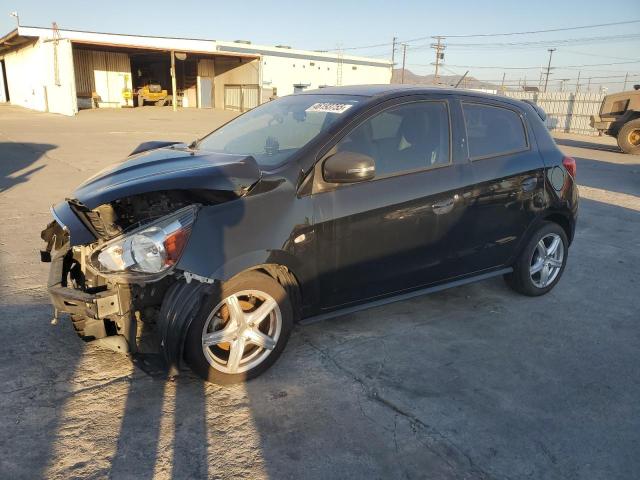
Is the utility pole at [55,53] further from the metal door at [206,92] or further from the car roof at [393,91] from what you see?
the car roof at [393,91]

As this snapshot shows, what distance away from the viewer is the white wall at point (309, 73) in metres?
40.2

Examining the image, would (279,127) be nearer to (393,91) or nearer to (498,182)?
(393,91)

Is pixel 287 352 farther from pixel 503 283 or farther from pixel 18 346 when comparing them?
pixel 503 283

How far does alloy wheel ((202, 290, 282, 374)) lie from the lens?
2928 mm

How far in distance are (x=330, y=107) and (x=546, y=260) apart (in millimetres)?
2503

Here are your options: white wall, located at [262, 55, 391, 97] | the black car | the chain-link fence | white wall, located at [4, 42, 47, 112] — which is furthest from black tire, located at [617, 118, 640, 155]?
white wall, located at [4, 42, 47, 112]

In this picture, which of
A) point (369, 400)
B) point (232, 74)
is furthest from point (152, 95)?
point (369, 400)

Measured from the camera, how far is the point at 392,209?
3416 millimetres

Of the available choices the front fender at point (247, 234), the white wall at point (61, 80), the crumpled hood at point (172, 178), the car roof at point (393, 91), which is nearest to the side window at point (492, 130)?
the car roof at point (393, 91)

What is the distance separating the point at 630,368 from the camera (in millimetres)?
3436

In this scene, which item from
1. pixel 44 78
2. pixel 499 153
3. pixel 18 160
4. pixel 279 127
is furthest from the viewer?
pixel 44 78

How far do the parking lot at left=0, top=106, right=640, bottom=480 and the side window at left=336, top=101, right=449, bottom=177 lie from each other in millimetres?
1284

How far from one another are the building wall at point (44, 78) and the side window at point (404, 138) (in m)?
27.4

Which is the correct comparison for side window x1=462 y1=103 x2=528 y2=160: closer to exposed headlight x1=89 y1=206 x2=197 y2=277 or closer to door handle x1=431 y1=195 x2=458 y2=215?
door handle x1=431 y1=195 x2=458 y2=215
